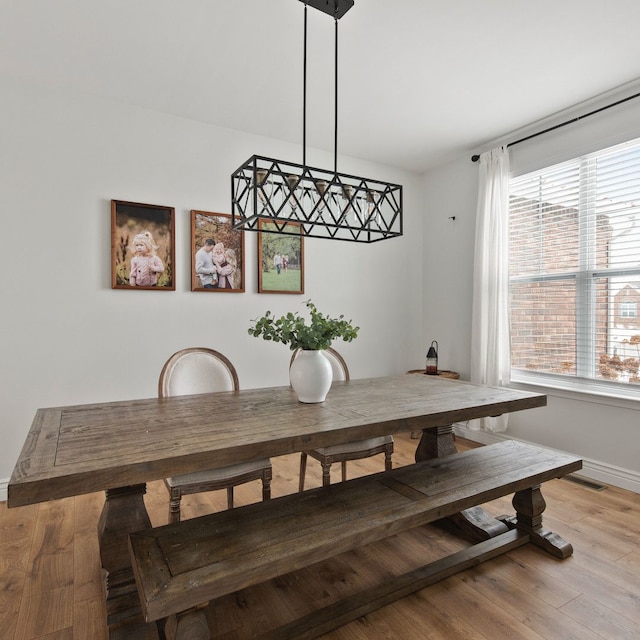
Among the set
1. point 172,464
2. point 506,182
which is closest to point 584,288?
point 506,182

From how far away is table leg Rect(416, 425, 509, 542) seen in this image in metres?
2.19

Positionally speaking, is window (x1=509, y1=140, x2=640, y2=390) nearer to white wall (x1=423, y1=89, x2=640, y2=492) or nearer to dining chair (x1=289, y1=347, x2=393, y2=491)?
white wall (x1=423, y1=89, x2=640, y2=492)

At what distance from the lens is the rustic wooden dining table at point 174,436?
4.04 ft

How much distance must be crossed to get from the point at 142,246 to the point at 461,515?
106 inches

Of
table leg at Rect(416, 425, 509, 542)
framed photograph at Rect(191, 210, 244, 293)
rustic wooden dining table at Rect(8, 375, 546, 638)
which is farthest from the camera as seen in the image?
framed photograph at Rect(191, 210, 244, 293)

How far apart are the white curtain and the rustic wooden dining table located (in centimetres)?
140

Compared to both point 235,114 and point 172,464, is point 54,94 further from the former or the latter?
point 172,464

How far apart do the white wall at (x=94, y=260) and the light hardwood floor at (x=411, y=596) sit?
876 mm

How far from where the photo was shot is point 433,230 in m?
4.44

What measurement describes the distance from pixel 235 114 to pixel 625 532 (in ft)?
11.9

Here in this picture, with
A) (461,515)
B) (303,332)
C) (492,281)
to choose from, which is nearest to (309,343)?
(303,332)

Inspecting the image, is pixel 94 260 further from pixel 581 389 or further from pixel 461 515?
pixel 581 389

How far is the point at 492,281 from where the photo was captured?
364 cm

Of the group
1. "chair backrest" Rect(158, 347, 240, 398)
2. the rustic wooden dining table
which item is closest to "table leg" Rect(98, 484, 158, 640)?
the rustic wooden dining table
